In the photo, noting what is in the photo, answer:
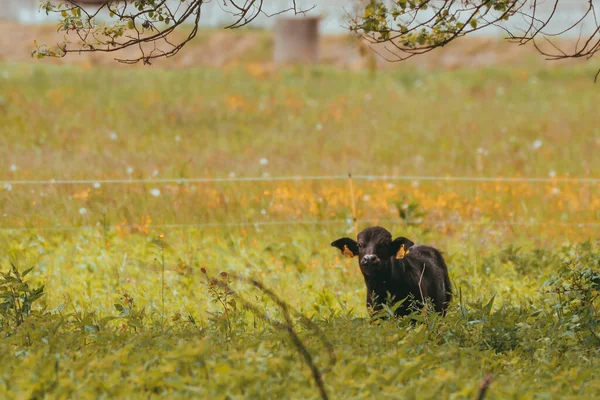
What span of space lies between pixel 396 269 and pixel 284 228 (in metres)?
4.23

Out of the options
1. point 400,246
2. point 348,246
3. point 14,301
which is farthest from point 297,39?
point 14,301

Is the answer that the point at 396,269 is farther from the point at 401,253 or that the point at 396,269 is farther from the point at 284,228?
the point at 284,228

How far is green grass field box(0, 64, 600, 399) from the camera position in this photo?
19.0ft

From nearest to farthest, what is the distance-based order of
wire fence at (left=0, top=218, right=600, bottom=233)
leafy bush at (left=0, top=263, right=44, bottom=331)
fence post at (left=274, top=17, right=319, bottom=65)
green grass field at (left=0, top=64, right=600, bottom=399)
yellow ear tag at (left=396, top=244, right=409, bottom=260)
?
green grass field at (left=0, top=64, right=600, bottom=399)
leafy bush at (left=0, top=263, right=44, bottom=331)
yellow ear tag at (left=396, top=244, right=409, bottom=260)
wire fence at (left=0, top=218, right=600, bottom=233)
fence post at (left=274, top=17, right=319, bottom=65)

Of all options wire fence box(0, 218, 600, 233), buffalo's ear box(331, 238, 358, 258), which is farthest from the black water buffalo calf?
wire fence box(0, 218, 600, 233)

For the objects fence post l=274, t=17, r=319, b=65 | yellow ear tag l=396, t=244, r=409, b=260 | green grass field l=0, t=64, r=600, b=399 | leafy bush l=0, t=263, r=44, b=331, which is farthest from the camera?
fence post l=274, t=17, r=319, b=65

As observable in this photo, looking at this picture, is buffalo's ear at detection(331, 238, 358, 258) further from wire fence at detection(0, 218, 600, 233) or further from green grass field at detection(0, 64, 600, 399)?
wire fence at detection(0, 218, 600, 233)

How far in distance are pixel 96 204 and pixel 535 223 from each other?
5807mm

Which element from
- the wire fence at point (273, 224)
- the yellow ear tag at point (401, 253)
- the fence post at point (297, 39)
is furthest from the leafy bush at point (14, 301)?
the fence post at point (297, 39)

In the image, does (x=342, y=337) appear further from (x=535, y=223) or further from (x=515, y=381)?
(x=535, y=223)

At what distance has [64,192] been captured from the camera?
1300 cm

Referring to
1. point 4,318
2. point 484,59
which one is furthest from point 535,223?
point 484,59

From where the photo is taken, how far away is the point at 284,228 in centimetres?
1227

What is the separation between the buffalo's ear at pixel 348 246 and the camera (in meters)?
8.12
